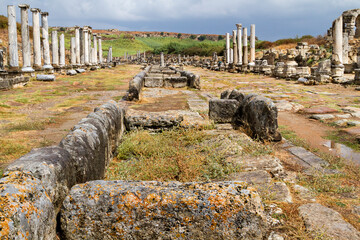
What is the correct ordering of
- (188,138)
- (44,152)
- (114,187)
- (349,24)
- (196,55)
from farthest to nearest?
(196,55)
(349,24)
(188,138)
(44,152)
(114,187)

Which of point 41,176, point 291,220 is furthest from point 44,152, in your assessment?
point 291,220

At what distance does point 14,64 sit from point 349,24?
85.6 ft

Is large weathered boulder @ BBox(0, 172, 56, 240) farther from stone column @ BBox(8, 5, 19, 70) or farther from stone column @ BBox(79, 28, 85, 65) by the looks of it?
stone column @ BBox(79, 28, 85, 65)

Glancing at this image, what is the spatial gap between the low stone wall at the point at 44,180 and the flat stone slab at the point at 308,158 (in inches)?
117

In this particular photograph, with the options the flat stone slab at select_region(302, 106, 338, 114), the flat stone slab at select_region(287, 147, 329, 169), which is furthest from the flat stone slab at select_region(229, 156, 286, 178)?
the flat stone slab at select_region(302, 106, 338, 114)

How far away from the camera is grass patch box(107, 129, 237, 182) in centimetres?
362

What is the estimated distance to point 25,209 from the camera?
5.65 feet

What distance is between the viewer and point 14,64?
17859mm

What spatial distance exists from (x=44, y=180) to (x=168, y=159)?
7.30 ft

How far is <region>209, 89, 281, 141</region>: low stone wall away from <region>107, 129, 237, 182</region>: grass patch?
1057 millimetres

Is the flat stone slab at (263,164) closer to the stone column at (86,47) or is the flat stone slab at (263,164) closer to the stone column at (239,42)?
the stone column at (239,42)

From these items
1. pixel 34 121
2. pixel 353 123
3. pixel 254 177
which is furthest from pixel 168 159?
pixel 353 123

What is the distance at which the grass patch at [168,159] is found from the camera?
3.62m

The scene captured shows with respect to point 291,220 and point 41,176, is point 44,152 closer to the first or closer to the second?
point 41,176
